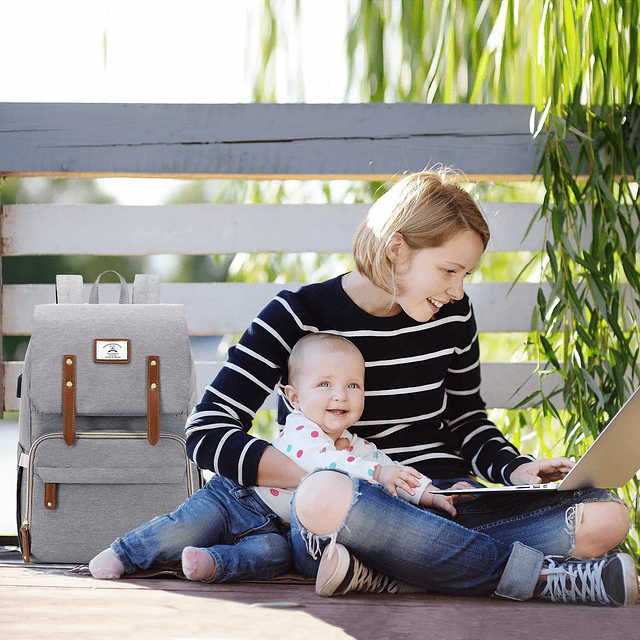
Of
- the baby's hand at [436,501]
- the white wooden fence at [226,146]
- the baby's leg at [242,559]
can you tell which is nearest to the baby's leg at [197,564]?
the baby's leg at [242,559]

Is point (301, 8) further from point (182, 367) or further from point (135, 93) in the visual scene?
point (182, 367)

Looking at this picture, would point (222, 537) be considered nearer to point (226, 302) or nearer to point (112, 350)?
point (112, 350)

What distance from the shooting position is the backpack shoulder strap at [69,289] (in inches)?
67.2

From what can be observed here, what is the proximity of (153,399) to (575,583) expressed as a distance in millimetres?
868

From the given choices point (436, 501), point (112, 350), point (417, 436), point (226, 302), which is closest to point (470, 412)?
point (417, 436)

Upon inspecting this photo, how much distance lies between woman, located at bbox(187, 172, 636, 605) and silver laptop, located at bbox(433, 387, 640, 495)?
0.04 meters

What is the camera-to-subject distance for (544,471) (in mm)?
1289

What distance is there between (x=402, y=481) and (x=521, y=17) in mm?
1370

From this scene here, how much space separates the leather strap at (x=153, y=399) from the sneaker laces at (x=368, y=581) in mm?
611

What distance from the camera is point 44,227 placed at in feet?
6.79

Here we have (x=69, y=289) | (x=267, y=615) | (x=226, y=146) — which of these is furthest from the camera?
(x=226, y=146)

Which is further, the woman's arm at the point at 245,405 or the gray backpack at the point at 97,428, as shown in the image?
the gray backpack at the point at 97,428

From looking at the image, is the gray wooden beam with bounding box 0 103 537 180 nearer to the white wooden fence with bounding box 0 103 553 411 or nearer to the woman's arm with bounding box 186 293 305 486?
the white wooden fence with bounding box 0 103 553 411

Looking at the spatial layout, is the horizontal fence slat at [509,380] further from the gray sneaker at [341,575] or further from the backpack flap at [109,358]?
the gray sneaker at [341,575]
